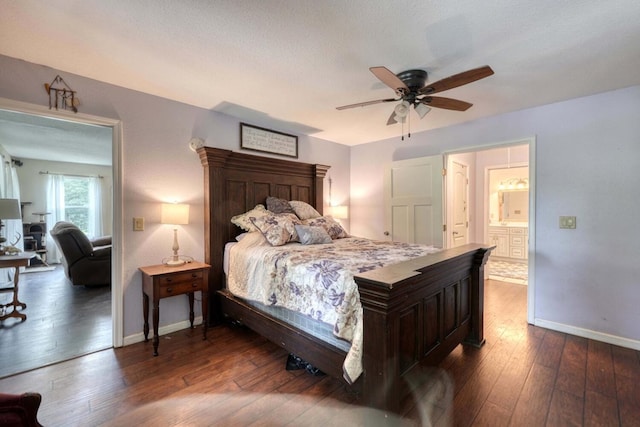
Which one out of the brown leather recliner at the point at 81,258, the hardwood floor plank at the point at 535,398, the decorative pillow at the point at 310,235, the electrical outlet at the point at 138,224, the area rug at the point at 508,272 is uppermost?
the electrical outlet at the point at 138,224

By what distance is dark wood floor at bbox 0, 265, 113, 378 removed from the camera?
7.29 feet

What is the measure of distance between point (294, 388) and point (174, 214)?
1806 millimetres

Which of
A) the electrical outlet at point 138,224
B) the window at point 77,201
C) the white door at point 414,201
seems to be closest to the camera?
the electrical outlet at point 138,224

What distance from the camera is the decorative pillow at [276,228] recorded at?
8.88 ft

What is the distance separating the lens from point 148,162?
8.55 ft

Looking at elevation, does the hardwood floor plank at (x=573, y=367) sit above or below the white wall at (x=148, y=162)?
below

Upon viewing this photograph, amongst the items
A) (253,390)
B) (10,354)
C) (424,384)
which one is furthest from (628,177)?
(10,354)

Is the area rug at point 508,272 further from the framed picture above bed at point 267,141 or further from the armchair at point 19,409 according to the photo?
the armchair at point 19,409

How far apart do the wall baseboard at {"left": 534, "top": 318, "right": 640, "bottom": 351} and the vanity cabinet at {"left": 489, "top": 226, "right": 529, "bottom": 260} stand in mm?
3437

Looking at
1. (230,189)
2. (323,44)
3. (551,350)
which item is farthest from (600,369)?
(230,189)

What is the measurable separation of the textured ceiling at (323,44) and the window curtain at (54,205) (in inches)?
222

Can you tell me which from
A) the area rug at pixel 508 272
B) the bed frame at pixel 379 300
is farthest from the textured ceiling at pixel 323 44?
the area rug at pixel 508 272

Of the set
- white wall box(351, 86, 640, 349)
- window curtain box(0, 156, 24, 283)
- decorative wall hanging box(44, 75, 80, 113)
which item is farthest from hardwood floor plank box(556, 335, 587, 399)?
Result: window curtain box(0, 156, 24, 283)

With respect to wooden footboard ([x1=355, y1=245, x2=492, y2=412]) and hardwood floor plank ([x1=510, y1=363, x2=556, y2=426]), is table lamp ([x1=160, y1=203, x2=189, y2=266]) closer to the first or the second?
wooden footboard ([x1=355, y1=245, x2=492, y2=412])
